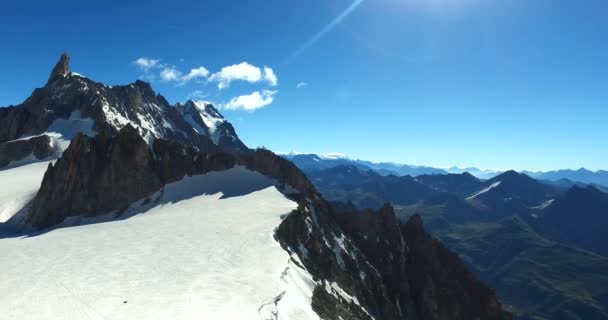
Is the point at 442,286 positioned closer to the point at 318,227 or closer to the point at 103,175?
the point at 318,227

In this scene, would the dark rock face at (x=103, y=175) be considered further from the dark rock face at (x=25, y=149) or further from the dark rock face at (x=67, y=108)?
the dark rock face at (x=25, y=149)

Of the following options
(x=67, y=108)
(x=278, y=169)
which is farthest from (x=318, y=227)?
(x=67, y=108)

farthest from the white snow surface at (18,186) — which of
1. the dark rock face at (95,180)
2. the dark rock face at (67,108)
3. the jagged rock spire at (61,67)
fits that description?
the jagged rock spire at (61,67)

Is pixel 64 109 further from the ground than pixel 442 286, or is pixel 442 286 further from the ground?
pixel 64 109

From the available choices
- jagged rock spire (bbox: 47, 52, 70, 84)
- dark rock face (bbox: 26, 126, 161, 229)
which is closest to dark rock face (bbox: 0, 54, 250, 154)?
jagged rock spire (bbox: 47, 52, 70, 84)

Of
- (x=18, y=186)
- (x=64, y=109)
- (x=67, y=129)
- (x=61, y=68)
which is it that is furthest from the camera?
(x=61, y=68)

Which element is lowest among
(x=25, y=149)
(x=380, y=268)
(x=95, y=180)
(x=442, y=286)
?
(x=442, y=286)
